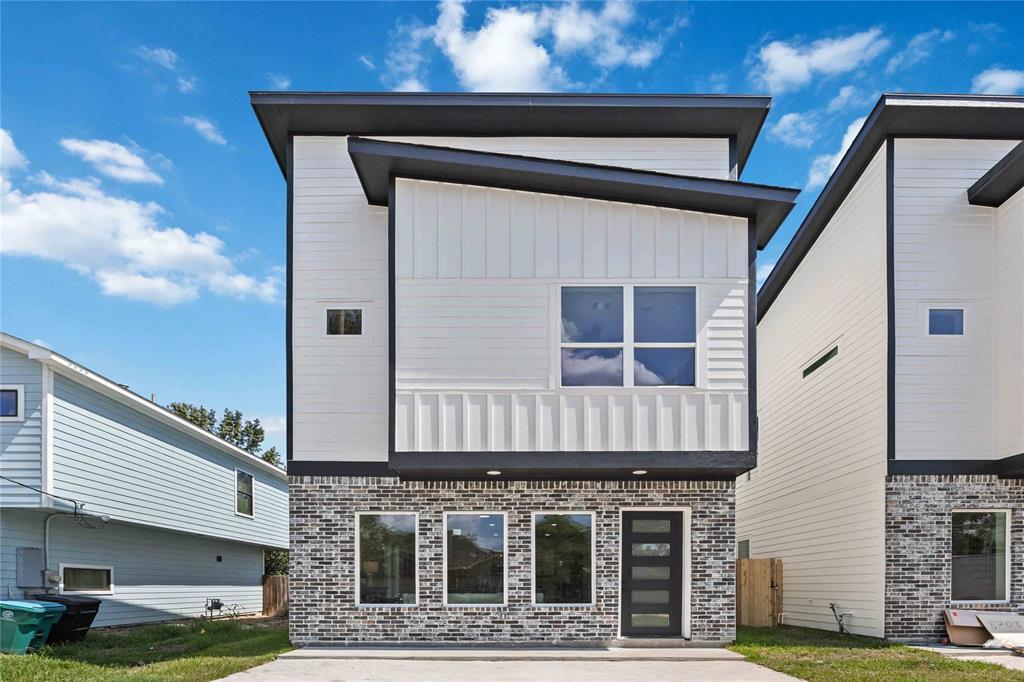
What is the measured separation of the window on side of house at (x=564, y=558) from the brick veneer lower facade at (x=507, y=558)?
128 millimetres

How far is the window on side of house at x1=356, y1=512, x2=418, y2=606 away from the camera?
38.2 feet

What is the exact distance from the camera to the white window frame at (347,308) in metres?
12.0

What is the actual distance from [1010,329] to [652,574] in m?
6.57

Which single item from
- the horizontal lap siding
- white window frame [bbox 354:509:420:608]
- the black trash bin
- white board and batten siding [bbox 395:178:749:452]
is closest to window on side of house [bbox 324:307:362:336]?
white board and batten siding [bbox 395:178:749:452]

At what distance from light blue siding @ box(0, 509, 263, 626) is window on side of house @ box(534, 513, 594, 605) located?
28.1ft

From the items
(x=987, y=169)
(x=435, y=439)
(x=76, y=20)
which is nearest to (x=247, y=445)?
(x=76, y=20)

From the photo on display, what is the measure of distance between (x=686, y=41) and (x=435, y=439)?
27.2ft

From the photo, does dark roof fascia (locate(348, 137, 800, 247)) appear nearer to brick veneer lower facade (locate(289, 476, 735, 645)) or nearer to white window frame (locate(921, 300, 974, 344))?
white window frame (locate(921, 300, 974, 344))

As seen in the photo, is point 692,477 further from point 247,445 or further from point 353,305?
point 247,445

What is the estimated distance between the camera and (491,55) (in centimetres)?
1211

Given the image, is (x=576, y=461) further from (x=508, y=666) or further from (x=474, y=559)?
(x=508, y=666)

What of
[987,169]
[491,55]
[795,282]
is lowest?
[795,282]

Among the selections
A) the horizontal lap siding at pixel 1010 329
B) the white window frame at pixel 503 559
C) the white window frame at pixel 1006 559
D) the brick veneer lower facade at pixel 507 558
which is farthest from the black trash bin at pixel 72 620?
the horizontal lap siding at pixel 1010 329

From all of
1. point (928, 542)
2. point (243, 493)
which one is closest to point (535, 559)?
point (928, 542)
